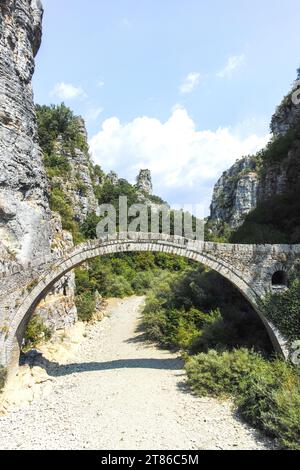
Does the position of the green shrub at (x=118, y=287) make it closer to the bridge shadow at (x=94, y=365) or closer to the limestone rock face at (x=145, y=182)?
the bridge shadow at (x=94, y=365)

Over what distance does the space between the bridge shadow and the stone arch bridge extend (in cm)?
196

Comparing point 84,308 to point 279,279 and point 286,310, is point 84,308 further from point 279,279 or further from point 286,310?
point 286,310

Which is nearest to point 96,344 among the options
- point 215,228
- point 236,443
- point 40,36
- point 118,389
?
point 118,389

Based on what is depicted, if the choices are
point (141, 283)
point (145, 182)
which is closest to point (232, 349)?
point (141, 283)

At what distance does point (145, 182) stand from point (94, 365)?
192ft

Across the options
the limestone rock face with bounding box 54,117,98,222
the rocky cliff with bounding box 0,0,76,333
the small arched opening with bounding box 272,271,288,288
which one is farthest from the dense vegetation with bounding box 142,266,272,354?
the limestone rock face with bounding box 54,117,98,222

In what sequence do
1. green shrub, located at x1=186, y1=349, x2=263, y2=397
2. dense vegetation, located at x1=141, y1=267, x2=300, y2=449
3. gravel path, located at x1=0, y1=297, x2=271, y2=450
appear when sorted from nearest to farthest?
1. gravel path, located at x1=0, y1=297, x2=271, y2=450
2. dense vegetation, located at x1=141, y1=267, x2=300, y2=449
3. green shrub, located at x1=186, y1=349, x2=263, y2=397

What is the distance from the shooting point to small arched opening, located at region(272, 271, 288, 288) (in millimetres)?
11805

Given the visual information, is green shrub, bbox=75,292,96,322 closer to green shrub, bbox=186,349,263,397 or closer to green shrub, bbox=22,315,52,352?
green shrub, bbox=22,315,52,352

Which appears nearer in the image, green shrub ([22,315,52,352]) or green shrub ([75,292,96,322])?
green shrub ([22,315,52,352])

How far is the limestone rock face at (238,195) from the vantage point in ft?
167

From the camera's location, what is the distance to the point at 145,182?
7038 centimetres

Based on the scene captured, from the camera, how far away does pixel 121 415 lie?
9062 millimetres
